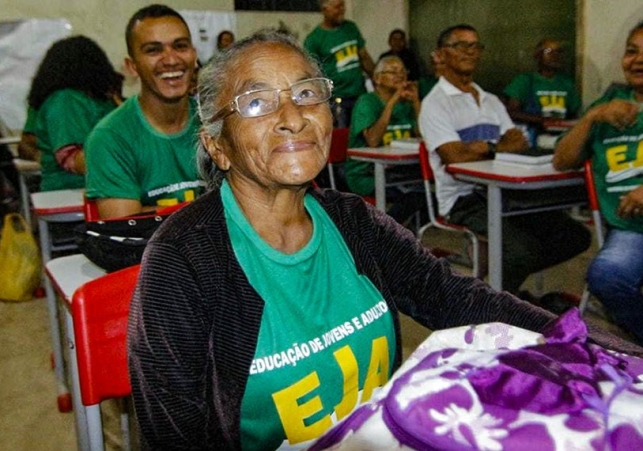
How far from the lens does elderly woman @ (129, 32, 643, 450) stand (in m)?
1.04

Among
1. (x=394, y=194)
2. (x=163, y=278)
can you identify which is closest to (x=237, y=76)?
(x=163, y=278)

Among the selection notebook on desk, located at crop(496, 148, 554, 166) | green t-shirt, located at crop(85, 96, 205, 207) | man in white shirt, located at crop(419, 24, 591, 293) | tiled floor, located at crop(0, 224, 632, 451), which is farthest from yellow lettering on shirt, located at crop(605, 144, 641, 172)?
green t-shirt, located at crop(85, 96, 205, 207)

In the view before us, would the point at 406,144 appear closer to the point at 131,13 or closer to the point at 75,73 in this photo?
the point at 75,73

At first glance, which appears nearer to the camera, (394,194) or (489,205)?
(489,205)

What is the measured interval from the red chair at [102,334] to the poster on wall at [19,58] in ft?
21.5

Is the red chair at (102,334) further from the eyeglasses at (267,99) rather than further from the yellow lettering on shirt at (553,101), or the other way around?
the yellow lettering on shirt at (553,101)

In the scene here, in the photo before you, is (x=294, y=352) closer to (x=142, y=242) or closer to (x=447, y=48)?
(x=142, y=242)

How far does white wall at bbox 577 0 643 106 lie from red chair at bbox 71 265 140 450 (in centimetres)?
544

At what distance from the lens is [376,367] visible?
124cm

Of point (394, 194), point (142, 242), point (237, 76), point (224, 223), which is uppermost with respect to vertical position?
point (237, 76)

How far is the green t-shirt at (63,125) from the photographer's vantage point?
3.15m

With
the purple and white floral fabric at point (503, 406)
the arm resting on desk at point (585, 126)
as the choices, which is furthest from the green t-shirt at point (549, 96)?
the purple and white floral fabric at point (503, 406)

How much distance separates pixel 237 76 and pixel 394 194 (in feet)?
9.87

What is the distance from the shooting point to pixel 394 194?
4.16 m
